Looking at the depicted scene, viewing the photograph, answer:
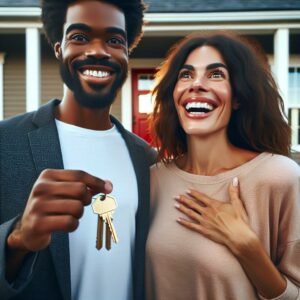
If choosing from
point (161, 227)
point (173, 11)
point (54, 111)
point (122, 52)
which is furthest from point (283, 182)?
point (173, 11)

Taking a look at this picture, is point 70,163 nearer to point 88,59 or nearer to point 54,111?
point 54,111

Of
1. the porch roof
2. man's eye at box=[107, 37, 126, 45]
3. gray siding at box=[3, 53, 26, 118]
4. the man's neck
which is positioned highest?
the porch roof

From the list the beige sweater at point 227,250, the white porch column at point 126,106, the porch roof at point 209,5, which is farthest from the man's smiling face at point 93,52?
the white porch column at point 126,106

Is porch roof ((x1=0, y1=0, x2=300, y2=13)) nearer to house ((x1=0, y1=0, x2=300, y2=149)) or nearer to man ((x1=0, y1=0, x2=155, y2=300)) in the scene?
house ((x1=0, y1=0, x2=300, y2=149))

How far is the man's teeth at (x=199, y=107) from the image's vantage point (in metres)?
2.04

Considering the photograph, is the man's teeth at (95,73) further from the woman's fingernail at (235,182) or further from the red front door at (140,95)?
the red front door at (140,95)

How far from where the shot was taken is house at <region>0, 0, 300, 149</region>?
7539 millimetres

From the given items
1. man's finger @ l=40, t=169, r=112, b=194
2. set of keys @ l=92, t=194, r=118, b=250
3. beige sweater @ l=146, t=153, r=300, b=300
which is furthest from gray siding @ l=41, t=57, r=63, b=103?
man's finger @ l=40, t=169, r=112, b=194

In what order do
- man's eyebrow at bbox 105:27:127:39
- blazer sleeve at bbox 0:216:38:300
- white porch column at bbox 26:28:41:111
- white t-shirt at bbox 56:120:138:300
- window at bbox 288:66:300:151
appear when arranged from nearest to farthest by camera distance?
blazer sleeve at bbox 0:216:38:300, white t-shirt at bbox 56:120:138:300, man's eyebrow at bbox 105:27:127:39, white porch column at bbox 26:28:41:111, window at bbox 288:66:300:151

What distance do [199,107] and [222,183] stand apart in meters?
0.38

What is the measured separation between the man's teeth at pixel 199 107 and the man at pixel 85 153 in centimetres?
36

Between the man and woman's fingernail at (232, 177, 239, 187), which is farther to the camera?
woman's fingernail at (232, 177, 239, 187)

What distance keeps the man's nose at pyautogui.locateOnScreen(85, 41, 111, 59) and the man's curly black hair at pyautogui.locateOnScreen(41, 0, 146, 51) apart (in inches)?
8.3

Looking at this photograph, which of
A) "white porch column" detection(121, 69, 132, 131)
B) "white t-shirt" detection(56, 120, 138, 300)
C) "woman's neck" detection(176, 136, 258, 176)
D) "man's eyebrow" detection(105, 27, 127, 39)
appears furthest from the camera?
"white porch column" detection(121, 69, 132, 131)
